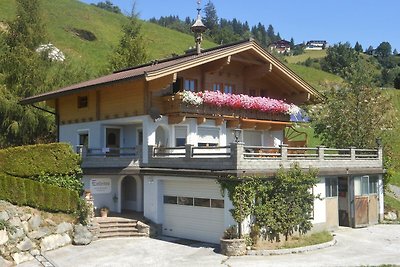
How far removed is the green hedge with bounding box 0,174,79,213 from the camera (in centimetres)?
2170

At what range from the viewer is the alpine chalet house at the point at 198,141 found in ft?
73.6

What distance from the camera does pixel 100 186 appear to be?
26.4 meters

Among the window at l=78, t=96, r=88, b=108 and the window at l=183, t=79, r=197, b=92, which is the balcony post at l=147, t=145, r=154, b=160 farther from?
the window at l=78, t=96, r=88, b=108

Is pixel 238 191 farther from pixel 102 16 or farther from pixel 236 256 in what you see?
pixel 102 16

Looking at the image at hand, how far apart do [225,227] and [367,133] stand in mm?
16854

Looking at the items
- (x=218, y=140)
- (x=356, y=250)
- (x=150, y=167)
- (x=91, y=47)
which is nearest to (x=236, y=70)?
(x=218, y=140)

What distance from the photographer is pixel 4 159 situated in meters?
22.9

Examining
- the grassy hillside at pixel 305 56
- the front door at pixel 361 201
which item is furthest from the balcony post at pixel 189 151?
the grassy hillside at pixel 305 56

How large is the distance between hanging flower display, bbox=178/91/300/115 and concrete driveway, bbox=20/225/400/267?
726 cm

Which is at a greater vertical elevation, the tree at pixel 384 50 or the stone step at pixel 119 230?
the tree at pixel 384 50

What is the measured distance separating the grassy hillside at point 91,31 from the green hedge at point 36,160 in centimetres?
4988

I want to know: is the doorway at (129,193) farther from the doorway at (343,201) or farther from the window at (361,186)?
the window at (361,186)

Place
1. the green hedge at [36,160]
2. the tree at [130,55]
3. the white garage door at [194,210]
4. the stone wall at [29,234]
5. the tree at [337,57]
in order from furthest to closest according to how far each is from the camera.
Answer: the tree at [337,57], the tree at [130,55], the green hedge at [36,160], the white garage door at [194,210], the stone wall at [29,234]

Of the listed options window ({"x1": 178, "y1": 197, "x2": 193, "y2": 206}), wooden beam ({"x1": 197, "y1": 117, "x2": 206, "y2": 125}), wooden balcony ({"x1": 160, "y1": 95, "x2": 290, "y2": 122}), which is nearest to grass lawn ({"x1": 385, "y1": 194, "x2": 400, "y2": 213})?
wooden balcony ({"x1": 160, "y1": 95, "x2": 290, "y2": 122})
